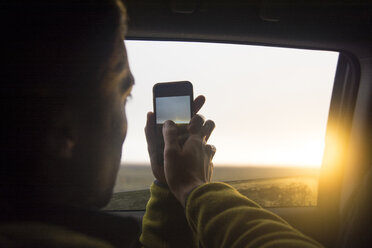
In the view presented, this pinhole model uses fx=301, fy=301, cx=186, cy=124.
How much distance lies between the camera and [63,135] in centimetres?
65

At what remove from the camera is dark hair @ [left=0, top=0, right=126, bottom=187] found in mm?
605

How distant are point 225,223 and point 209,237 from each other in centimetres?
4

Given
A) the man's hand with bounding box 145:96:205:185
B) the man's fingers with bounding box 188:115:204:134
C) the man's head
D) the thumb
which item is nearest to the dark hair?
the man's head

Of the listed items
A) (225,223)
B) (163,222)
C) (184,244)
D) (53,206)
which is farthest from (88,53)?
(184,244)

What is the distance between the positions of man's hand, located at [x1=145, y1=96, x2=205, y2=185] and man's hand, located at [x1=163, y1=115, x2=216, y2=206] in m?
0.24

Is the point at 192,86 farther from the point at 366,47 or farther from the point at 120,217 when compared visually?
the point at 366,47

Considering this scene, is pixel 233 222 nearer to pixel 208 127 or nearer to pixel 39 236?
pixel 39 236

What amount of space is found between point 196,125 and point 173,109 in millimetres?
462

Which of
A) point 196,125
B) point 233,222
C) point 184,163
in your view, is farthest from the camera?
point 196,125

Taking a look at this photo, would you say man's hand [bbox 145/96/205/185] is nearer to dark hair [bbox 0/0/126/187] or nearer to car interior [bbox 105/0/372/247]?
dark hair [bbox 0/0/126/187]

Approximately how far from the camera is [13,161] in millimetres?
597

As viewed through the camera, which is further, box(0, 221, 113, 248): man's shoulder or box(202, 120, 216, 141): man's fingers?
box(202, 120, 216, 141): man's fingers

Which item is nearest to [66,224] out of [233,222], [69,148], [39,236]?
[39,236]

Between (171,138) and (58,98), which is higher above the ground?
(58,98)
